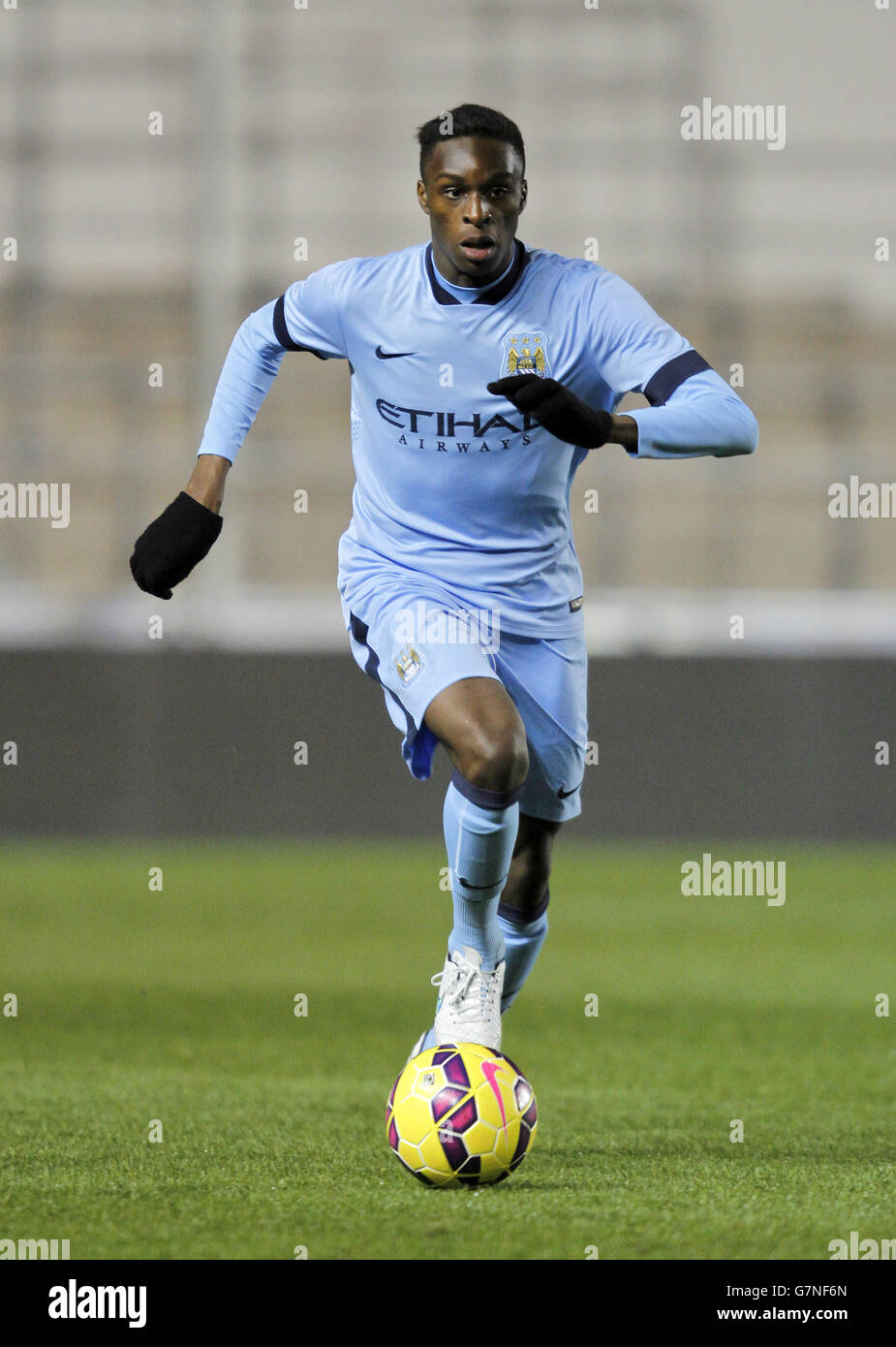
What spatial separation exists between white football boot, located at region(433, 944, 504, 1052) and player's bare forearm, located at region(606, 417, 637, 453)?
1029mm

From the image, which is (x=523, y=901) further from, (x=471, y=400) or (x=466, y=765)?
(x=471, y=400)

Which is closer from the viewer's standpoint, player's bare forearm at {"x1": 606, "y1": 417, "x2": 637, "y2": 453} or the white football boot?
player's bare forearm at {"x1": 606, "y1": 417, "x2": 637, "y2": 453}

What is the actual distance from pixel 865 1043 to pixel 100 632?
24.6ft

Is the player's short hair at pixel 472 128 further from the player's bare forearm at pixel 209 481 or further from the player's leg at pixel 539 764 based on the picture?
the player's leg at pixel 539 764

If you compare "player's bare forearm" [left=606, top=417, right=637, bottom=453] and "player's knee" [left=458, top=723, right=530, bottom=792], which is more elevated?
"player's bare forearm" [left=606, top=417, right=637, bottom=453]

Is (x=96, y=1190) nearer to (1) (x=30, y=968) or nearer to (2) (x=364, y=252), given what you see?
(1) (x=30, y=968)

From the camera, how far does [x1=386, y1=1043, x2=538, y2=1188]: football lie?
3.30m

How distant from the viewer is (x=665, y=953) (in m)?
7.97

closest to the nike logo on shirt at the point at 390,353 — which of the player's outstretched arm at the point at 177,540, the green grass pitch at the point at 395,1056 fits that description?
the player's outstretched arm at the point at 177,540

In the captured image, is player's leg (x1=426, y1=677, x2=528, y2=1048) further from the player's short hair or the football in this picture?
the player's short hair

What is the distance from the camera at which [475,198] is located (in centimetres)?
364

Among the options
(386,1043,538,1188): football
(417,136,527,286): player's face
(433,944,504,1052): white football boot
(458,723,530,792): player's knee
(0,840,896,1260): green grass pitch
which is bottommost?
(0,840,896,1260): green grass pitch

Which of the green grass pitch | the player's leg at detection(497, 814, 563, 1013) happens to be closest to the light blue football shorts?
the player's leg at detection(497, 814, 563, 1013)
